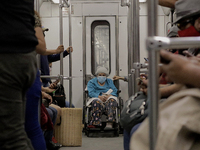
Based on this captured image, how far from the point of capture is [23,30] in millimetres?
1275

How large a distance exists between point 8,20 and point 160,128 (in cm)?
89

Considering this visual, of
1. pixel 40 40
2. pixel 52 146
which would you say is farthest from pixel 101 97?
pixel 40 40

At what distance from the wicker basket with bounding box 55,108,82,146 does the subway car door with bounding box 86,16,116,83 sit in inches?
75.1

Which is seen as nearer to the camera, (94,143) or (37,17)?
(37,17)

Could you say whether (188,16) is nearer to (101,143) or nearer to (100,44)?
(101,143)

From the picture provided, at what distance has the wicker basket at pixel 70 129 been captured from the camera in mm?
3727

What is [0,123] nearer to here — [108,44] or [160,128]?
[160,128]

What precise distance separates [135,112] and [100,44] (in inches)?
158

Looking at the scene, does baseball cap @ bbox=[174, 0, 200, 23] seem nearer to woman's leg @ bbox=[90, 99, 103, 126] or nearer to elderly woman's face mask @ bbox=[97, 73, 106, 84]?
woman's leg @ bbox=[90, 99, 103, 126]

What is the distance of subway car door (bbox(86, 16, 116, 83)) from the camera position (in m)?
5.53

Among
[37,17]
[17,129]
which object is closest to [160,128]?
[17,129]

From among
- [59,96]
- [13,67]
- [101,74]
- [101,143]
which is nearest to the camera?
[13,67]

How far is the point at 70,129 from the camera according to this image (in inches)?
147

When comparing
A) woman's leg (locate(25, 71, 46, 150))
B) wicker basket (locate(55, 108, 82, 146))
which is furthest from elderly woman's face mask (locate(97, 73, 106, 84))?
woman's leg (locate(25, 71, 46, 150))
